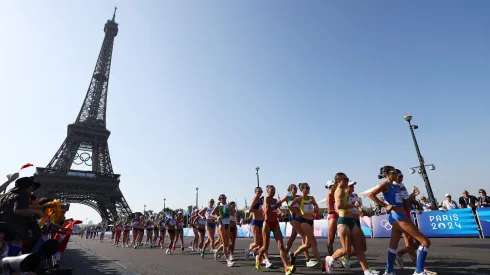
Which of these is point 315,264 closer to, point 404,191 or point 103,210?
point 404,191

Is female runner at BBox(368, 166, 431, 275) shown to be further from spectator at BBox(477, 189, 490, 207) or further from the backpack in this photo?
spectator at BBox(477, 189, 490, 207)

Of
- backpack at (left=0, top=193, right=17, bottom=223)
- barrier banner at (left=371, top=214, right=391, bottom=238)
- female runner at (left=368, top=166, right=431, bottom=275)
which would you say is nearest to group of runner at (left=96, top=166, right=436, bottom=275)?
female runner at (left=368, top=166, right=431, bottom=275)

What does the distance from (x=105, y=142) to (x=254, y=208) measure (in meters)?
58.5

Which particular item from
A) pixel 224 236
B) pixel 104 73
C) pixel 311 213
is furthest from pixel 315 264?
pixel 104 73

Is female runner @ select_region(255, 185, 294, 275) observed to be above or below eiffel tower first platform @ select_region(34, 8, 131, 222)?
below

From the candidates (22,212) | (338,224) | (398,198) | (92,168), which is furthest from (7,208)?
(92,168)

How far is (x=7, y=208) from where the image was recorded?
4.27 m

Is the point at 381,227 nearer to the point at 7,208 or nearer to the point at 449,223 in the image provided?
the point at 449,223

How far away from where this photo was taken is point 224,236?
28.2ft

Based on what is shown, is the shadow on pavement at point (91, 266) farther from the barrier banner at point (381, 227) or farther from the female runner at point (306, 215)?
the barrier banner at point (381, 227)

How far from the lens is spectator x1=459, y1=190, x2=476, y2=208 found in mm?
13703

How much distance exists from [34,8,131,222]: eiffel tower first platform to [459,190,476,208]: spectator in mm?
49348

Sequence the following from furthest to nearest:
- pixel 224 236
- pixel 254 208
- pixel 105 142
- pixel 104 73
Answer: pixel 104 73 < pixel 105 142 < pixel 224 236 < pixel 254 208

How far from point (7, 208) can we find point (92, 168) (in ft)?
202
